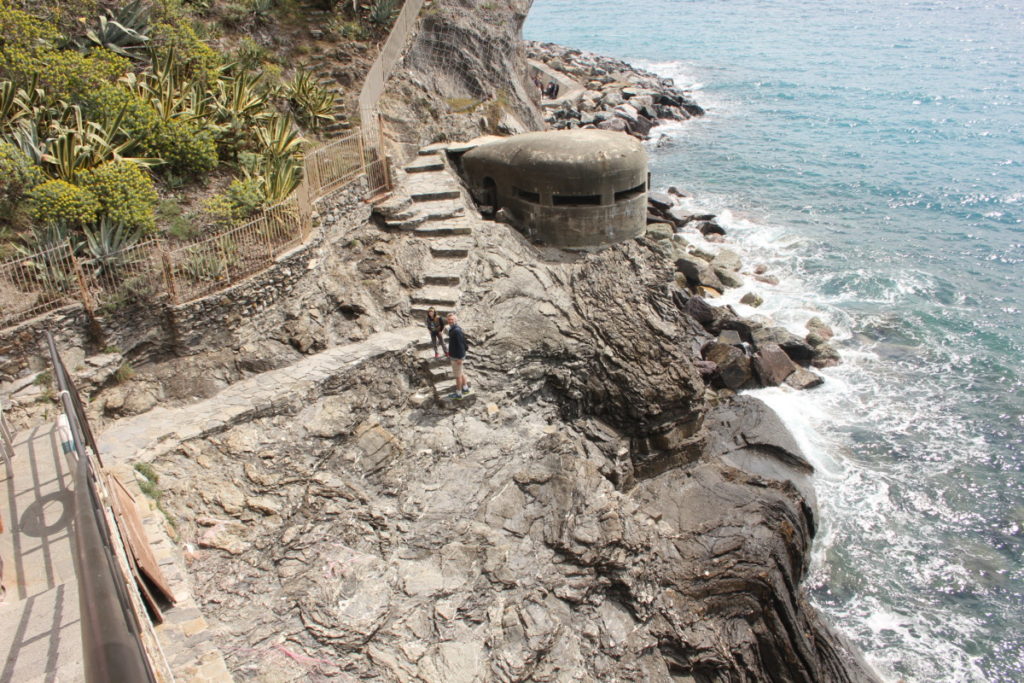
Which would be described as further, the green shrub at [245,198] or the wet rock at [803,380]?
the wet rock at [803,380]

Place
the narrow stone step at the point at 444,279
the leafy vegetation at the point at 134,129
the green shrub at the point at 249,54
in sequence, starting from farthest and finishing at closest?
1. the green shrub at the point at 249,54
2. the narrow stone step at the point at 444,279
3. the leafy vegetation at the point at 134,129

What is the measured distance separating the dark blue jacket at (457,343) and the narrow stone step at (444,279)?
8.79ft

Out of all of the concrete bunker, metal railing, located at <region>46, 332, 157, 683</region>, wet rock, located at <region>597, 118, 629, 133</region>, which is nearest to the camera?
metal railing, located at <region>46, 332, 157, 683</region>

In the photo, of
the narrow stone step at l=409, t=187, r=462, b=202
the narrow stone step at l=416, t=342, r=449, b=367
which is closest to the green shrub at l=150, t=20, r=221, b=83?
the narrow stone step at l=409, t=187, r=462, b=202

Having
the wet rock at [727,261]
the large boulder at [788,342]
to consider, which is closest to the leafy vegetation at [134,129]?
the large boulder at [788,342]

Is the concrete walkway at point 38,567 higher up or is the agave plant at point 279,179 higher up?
the agave plant at point 279,179

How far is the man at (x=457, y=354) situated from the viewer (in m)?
13.1

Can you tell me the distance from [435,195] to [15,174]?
8456 mm

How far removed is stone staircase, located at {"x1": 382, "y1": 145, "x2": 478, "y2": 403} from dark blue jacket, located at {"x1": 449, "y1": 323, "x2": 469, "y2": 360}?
815mm

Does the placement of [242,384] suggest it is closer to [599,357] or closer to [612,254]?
[599,357]

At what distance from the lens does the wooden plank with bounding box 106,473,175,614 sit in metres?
7.74

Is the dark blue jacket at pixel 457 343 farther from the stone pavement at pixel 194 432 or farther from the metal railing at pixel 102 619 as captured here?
the metal railing at pixel 102 619

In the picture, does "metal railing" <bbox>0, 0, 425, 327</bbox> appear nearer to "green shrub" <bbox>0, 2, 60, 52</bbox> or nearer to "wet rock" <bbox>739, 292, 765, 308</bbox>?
"green shrub" <bbox>0, 2, 60, 52</bbox>

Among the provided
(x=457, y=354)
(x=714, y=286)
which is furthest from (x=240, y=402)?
(x=714, y=286)
